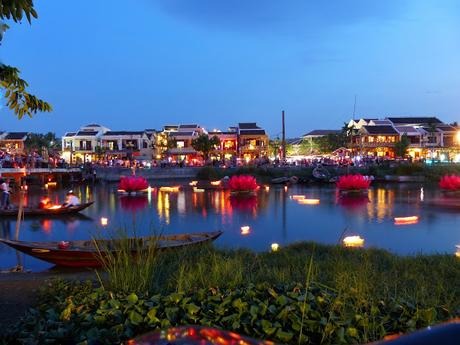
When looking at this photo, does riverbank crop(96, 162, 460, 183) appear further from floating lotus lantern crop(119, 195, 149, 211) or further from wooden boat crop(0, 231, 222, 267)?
wooden boat crop(0, 231, 222, 267)

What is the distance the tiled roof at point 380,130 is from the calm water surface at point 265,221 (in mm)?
33969

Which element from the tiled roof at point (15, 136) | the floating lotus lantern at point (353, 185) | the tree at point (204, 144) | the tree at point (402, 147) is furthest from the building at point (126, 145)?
the floating lotus lantern at point (353, 185)

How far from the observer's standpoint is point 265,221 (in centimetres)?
2338

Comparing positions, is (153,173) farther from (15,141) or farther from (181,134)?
(15,141)

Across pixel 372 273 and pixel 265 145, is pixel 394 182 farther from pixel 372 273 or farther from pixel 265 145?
pixel 372 273

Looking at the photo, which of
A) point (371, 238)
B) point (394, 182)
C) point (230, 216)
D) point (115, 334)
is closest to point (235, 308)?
point (115, 334)

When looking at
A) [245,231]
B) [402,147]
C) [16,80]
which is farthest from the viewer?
[402,147]

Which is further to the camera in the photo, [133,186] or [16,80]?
[133,186]

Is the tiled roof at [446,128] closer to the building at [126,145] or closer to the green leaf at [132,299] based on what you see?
the building at [126,145]

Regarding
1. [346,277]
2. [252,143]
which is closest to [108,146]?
[252,143]

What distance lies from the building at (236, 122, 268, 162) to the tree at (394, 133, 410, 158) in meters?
19.7

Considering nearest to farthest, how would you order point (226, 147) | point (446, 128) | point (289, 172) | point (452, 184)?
1. point (452, 184)
2. point (289, 172)
3. point (446, 128)
4. point (226, 147)

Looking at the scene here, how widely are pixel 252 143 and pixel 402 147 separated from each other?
22285 mm

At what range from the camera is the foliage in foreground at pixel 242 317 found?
3951 mm
